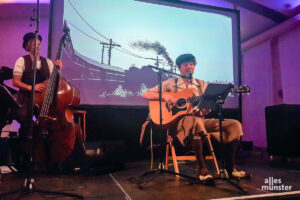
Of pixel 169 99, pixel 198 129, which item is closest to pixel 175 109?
pixel 169 99

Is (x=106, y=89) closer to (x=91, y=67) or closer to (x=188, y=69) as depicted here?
(x=91, y=67)

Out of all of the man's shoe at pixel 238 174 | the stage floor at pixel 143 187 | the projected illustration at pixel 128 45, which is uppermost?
the projected illustration at pixel 128 45

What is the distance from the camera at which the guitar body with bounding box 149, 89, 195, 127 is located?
9.17ft

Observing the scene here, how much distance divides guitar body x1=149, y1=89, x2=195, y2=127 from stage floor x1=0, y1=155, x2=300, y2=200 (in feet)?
2.33

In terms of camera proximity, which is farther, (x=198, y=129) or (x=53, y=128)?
(x=198, y=129)

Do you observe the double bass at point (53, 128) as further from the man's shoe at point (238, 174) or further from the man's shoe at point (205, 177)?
the man's shoe at point (238, 174)

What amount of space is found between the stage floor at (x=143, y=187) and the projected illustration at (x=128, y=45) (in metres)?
1.46

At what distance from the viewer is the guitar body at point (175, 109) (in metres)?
2.79

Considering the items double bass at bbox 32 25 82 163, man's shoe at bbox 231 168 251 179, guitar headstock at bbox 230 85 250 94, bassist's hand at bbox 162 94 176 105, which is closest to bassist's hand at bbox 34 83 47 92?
double bass at bbox 32 25 82 163

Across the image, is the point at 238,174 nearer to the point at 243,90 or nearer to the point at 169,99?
the point at 243,90

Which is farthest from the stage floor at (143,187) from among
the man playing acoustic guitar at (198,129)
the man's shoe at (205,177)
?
the man playing acoustic guitar at (198,129)

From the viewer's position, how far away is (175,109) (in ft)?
9.37

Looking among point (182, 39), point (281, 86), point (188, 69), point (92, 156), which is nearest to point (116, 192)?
point (92, 156)

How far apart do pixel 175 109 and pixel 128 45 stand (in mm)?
1856
